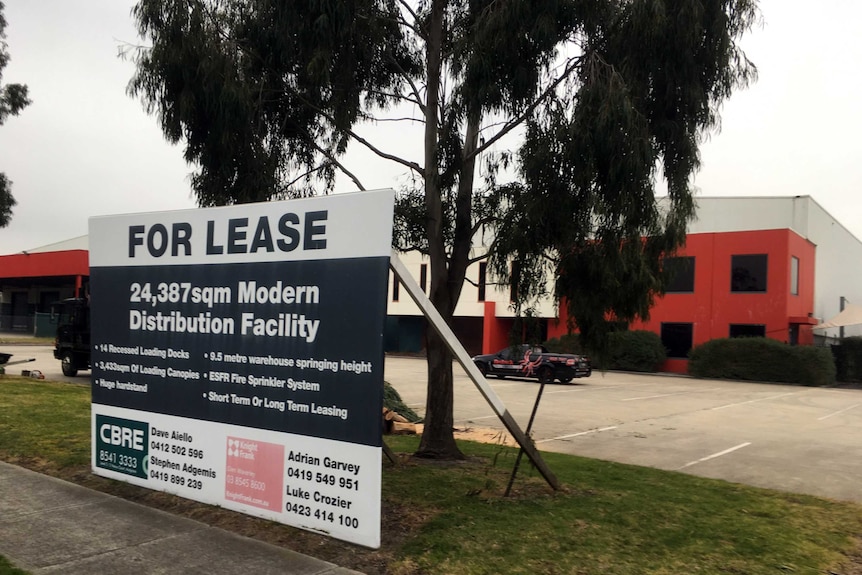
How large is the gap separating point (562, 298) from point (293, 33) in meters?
4.33

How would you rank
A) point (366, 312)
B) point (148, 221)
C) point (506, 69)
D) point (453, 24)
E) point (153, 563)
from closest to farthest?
point (153, 563) → point (366, 312) → point (148, 221) → point (506, 69) → point (453, 24)

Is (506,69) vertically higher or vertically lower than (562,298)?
higher

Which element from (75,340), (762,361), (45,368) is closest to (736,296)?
(762,361)

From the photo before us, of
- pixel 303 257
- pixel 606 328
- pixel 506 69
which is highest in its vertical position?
pixel 506 69

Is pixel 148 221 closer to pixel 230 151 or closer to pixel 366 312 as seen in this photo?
pixel 230 151

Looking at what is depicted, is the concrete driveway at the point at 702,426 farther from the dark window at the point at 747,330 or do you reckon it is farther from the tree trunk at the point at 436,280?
the dark window at the point at 747,330

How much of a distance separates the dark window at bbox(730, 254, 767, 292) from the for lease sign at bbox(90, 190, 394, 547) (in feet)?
116

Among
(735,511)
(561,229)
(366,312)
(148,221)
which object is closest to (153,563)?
(366,312)

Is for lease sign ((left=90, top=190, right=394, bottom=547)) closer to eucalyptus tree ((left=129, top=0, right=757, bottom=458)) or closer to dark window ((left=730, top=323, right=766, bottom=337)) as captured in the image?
eucalyptus tree ((left=129, top=0, right=757, bottom=458))

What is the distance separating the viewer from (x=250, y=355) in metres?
5.90

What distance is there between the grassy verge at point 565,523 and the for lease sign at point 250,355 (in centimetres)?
30

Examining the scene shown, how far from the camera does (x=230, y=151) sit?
823cm

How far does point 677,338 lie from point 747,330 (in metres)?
3.65

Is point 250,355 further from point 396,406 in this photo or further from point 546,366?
point 546,366
